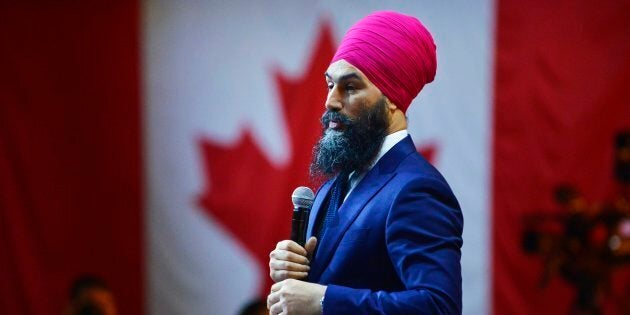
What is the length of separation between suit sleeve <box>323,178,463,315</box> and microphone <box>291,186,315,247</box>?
0.16 m

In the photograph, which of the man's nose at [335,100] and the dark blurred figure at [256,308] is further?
the dark blurred figure at [256,308]

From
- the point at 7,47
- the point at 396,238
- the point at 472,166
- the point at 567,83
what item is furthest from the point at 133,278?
the point at 396,238

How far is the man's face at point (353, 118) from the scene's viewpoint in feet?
5.90

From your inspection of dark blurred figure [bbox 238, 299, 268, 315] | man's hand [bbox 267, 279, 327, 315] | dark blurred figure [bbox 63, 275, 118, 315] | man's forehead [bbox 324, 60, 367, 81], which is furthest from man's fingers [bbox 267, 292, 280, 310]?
dark blurred figure [bbox 63, 275, 118, 315]

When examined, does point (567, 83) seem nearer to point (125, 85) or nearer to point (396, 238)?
point (125, 85)

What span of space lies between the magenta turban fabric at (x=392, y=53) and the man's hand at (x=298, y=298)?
17.0 inches

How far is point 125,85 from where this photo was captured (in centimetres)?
523

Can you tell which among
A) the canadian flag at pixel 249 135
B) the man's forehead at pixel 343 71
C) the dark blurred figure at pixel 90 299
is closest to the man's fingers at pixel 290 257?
the man's forehead at pixel 343 71

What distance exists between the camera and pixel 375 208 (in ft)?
5.59

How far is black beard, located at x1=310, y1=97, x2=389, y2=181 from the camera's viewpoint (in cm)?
180

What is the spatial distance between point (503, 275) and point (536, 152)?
2.49 ft

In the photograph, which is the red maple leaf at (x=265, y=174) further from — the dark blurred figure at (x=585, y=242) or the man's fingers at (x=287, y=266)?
the man's fingers at (x=287, y=266)

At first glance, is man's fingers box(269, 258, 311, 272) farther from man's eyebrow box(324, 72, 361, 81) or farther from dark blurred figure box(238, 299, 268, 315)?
dark blurred figure box(238, 299, 268, 315)

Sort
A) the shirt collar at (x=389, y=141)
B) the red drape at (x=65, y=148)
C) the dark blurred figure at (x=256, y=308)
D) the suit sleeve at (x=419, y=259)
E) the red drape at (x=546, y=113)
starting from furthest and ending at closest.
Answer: the red drape at (x=546, y=113)
the red drape at (x=65, y=148)
the dark blurred figure at (x=256, y=308)
the shirt collar at (x=389, y=141)
the suit sleeve at (x=419, y=259)
